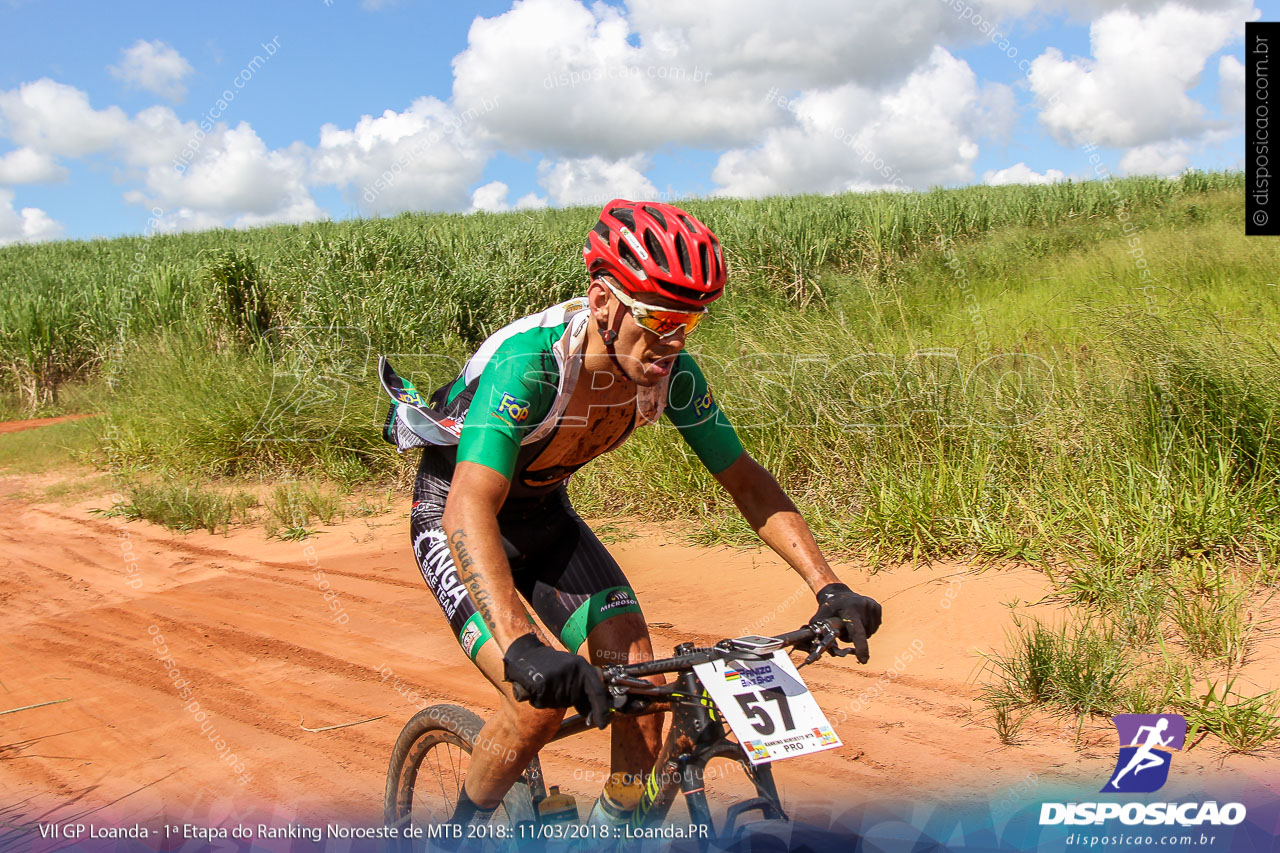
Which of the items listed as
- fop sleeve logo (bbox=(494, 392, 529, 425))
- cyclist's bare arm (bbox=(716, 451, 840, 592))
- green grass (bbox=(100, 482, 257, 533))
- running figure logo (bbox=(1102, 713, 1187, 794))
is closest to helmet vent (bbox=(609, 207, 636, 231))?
fop sleeve logo (bbox=(494, 392, 529, 425))

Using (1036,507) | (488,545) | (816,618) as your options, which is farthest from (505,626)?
(1036,507)

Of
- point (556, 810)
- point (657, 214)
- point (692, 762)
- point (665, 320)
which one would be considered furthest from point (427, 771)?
point (657, 214)

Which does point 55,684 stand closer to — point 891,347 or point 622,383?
point 622,383

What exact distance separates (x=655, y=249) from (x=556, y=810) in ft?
5.43

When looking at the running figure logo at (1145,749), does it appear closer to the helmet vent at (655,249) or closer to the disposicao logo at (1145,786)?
Answer: the disposicao logo at (1145,786)

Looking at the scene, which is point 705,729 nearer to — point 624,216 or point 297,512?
point 624,216

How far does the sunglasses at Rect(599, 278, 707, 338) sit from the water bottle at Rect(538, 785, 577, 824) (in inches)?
54.7

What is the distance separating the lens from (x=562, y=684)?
1.98 meters

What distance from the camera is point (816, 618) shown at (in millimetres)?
2334

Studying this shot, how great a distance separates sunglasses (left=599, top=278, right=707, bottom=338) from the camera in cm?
245

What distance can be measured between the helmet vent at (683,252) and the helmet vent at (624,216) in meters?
0.14

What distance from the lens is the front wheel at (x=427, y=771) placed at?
289 cm

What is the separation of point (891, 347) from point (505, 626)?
19.2 ft

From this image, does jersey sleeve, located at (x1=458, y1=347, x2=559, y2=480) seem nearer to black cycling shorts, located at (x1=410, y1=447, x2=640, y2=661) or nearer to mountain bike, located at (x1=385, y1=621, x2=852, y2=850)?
black cycling shorts, located at (x1=410, y1=447, x2=640, y2=661)
